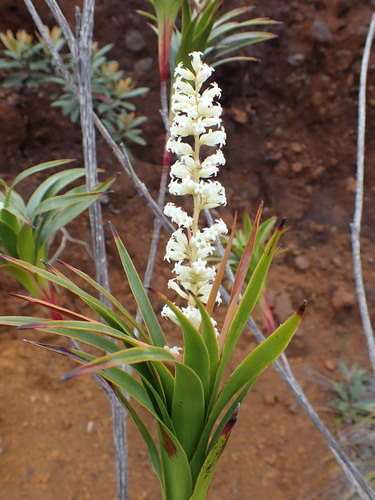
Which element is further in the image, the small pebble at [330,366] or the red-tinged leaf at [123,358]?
the small pebble at [330,366]

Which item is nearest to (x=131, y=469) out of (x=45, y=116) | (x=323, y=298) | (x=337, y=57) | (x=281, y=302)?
(x=281, y=302)

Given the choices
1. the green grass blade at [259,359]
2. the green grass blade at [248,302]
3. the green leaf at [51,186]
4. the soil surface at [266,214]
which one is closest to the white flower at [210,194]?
the green grass blade at [248,302]

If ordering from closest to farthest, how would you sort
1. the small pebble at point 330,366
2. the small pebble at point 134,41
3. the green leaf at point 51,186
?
1. the green leaf at point 51,186
2. the small pebble at point 330,366
3. the small pebble at point 134,41

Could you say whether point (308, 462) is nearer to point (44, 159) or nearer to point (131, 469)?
point (131, 469)

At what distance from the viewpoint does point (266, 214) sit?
9.95 ft

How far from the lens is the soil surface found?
1.90 m

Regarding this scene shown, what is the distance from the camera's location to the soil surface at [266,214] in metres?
1.90

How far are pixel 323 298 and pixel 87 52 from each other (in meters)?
2.06

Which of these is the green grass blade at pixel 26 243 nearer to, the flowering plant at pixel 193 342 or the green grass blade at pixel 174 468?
the flowering plant at pixel 193 342

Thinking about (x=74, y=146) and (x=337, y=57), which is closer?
(x=74, y=146)

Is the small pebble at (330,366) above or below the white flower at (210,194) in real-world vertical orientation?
below

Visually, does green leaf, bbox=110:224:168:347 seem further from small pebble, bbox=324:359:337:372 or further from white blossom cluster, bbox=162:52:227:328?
small pebble, bbox=324:359:337:372

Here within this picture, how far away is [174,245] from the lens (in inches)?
27.8

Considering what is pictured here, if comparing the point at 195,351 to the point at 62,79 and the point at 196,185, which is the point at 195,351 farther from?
the point at 62,79
